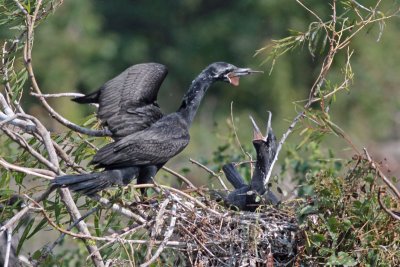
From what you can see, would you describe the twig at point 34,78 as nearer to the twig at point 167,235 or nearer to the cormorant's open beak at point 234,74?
the twig at point 167,235

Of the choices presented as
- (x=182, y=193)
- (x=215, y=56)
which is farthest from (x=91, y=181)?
A: (x=215, y=56)

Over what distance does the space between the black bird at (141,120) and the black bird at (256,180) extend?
→ 0.46 m

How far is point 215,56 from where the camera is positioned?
28.1 m

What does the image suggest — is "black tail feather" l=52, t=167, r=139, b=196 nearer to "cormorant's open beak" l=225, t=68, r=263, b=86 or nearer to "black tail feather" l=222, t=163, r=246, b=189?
"black tail feather" l=222, t=163, r=246, b=189

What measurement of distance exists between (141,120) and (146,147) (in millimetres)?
268

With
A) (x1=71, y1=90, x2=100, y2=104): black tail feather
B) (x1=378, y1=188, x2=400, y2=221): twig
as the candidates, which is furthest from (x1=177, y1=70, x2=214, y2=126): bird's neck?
(x1=378, y1=188, x2=400, y2=221): twig

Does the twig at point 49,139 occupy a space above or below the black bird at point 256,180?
above

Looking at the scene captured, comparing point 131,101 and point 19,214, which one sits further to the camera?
point 131,101

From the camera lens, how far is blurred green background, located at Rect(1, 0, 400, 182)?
24.0 meters

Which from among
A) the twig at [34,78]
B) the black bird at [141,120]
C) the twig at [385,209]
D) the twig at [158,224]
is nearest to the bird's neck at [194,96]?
the black bird at [141,120]

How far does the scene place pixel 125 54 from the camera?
2850cm

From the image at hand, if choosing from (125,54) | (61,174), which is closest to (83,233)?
(61,174)

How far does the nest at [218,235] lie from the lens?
6570 mm

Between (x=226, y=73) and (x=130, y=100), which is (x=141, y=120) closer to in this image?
(x=130, y=100)
